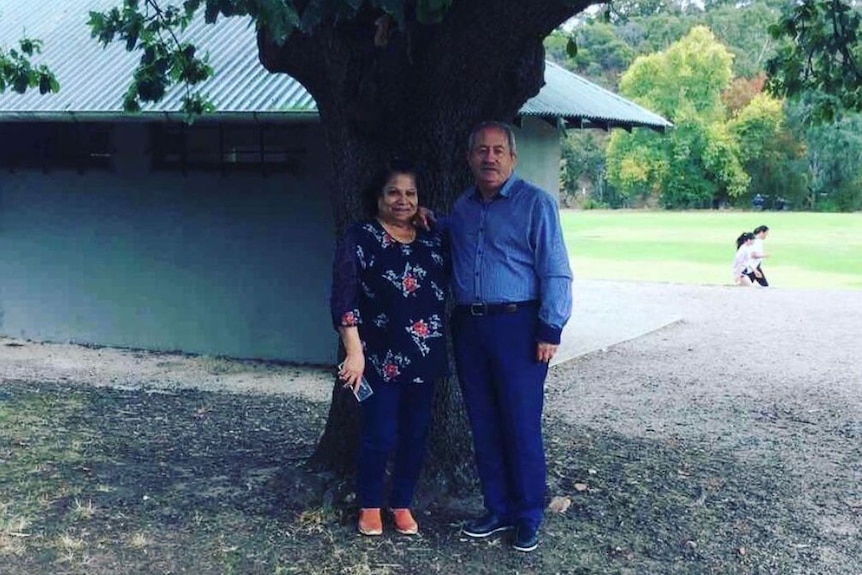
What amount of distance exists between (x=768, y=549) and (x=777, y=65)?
5562 millimetres

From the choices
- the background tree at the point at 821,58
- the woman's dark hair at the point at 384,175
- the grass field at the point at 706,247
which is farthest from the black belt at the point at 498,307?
the grass field at the point at 706,247

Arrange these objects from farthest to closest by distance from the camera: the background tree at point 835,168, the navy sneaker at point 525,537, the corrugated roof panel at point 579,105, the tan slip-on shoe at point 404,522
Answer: the background tree at point 835,168, the corrugated roof panel at point 579,105, the tan slip-on shoe at point 404,522, the navy sneaker at point 525,537

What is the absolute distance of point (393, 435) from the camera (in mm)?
4605

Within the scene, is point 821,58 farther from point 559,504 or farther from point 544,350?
point 544,350

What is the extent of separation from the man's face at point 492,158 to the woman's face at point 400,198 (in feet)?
0.99

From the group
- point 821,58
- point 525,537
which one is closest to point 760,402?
point 821,58

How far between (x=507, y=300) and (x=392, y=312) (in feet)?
1.67

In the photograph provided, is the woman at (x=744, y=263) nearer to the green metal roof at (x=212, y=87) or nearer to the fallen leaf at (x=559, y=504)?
the green metal roof at (x=212, y=87)

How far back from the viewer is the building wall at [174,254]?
34.5 feet

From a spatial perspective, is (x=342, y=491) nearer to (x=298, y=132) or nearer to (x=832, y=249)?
(x=298, y=132)

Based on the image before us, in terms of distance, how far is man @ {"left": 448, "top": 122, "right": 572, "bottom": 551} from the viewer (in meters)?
4.42

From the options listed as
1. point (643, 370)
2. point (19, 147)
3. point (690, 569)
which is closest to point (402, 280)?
point (690, 569)

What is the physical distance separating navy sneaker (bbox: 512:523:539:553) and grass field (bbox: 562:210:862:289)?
18503mm

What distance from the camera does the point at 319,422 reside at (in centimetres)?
766
